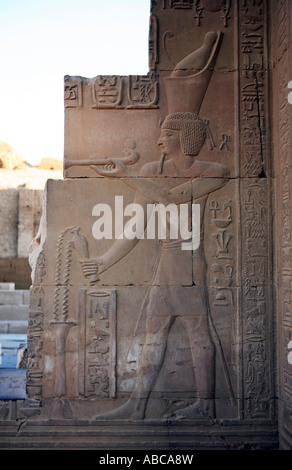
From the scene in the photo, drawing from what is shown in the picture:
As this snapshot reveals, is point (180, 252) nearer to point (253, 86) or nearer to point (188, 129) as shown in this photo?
point (188, 129)

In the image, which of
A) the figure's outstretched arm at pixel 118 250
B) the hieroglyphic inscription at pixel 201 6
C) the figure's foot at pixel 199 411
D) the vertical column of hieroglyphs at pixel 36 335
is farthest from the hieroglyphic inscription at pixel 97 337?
the hieroglyphic inscription at pixel 201 6

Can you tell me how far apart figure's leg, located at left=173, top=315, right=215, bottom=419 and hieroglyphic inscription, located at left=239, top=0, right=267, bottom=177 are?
1.49 m

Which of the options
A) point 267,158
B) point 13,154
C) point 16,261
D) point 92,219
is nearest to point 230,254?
point 267,158

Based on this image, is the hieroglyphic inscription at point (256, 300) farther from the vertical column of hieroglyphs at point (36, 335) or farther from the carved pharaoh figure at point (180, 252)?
the vertical column of hieroglyphs at point (36, 335)

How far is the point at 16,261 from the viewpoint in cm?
1873

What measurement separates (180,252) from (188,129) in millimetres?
1141

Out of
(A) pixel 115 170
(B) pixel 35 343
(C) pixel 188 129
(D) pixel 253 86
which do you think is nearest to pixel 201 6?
(D) pixel 253 86

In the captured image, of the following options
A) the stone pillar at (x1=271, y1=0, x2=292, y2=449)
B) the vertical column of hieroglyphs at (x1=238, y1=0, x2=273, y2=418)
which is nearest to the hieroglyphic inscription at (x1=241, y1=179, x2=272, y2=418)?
the vertical column of hieroglyphs at (x1=238, y1=0, x2=273, y2=418)

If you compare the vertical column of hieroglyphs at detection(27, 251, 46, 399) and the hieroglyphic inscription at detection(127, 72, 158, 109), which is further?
the hieroglyphic inscription at detection(127, 72, 158, 109)

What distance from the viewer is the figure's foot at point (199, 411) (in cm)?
408

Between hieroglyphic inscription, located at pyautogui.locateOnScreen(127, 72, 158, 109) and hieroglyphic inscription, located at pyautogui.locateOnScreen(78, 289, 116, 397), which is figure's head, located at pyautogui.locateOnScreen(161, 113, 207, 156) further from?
hieroglyphic inscription, located at pyautogui.locateOnScreen(78, 289, 116, 397)

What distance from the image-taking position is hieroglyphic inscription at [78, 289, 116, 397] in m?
4.11

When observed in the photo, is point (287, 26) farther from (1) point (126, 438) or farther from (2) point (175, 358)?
(1) point (126, 438)
